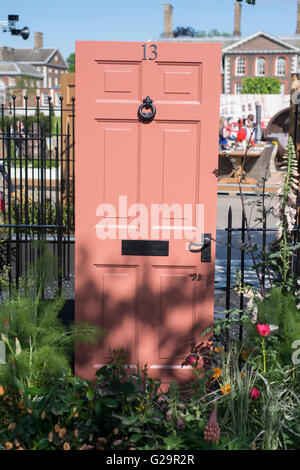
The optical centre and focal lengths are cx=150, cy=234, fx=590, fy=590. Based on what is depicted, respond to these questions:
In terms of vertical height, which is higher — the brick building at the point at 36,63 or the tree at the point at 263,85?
the brick building at the point at 36,63

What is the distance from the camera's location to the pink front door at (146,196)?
4.07 metres

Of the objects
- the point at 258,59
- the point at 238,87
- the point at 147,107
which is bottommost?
the point at 147,107

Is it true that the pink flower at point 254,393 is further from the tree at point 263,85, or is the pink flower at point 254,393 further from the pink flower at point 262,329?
the tree at point 263,85

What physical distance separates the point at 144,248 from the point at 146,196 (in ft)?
1.21

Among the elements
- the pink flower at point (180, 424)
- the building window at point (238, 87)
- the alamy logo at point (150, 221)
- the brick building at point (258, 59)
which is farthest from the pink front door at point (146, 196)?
the building window at point (238, 87)

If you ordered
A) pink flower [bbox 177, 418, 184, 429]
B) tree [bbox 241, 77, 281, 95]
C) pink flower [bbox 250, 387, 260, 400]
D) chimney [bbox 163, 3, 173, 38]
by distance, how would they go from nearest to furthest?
pink flower [bbox 177, 418, 184, 429] → pink flower [bbox 250, 387, 260, 400] → tree [bbox 241, 77, 281, 95] → chimney [bbox 163, 3, 173, 38]

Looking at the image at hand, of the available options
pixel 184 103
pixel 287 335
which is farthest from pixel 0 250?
pixel 287 335

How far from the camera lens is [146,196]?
13.7ft

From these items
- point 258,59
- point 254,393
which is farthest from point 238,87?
point 254,393

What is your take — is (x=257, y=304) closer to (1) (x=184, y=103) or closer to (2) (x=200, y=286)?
(2) (x=200, y=286)

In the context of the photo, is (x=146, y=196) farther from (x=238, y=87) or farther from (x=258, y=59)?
(x=258, y=59)

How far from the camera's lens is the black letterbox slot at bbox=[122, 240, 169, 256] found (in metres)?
4.19

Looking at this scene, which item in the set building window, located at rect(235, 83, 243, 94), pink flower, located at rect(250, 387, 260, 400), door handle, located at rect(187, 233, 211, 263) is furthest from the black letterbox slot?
building window, located at rect(235, 83, 243, 94)

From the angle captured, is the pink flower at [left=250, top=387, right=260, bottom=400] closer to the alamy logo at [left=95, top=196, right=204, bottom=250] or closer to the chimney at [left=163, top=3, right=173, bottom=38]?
the alamy logo at [left=95, top=196, right=204, bottom=250]
